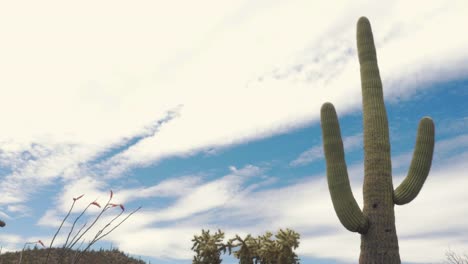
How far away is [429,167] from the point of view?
27.1 feet

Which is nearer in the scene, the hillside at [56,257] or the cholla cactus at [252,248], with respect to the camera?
the cholla cactus at [252,248]

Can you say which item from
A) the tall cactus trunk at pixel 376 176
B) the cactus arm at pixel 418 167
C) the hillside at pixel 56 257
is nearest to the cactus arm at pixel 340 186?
the tall cactus trunk at pixel 376 176

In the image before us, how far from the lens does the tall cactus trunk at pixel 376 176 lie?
24.8 ft

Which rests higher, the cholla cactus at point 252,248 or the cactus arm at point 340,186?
the cactus arm at point 340,186

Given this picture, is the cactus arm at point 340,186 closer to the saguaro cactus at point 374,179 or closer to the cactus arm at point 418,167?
the saguaro cactus at point 374,179

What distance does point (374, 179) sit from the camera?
7.94 meters

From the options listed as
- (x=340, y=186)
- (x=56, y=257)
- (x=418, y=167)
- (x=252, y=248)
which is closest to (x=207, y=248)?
(x=252, y=248)

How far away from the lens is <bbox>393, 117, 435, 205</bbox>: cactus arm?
802cm

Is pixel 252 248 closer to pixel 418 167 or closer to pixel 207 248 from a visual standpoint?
pixel 207 248

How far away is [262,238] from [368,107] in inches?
127

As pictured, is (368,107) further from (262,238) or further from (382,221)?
(262,238)

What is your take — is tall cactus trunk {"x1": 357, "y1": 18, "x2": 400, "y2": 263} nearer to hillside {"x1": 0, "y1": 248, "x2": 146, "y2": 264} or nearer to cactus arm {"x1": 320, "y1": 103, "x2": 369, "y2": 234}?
cactus arm {"x1": 320, "y1": 103, "x2": 369, "y2": 234}

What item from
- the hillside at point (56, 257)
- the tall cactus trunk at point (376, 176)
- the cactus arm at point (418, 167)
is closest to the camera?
the tall cactus trunk at point (376, 176)

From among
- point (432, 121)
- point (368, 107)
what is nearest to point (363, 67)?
point (368, 107)
